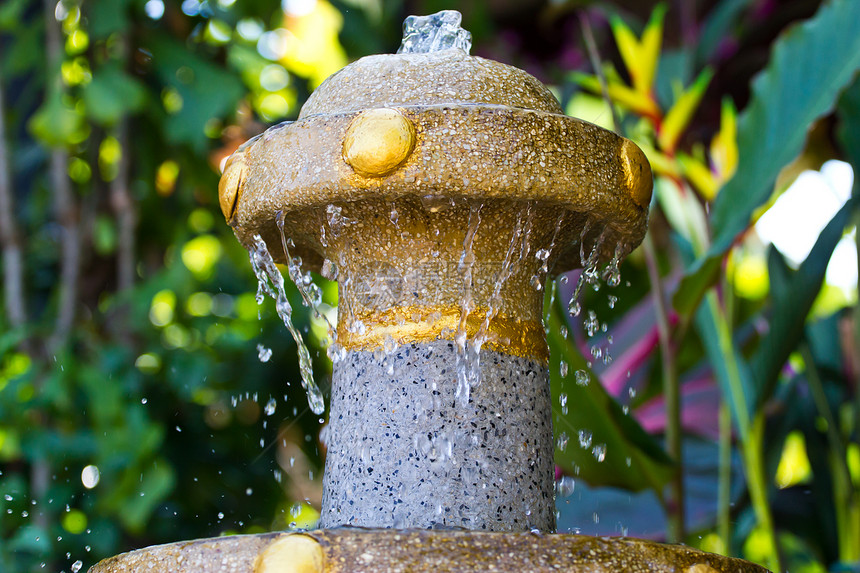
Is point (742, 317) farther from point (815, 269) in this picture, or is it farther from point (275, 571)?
point (275, 571)

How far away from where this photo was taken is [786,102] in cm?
152

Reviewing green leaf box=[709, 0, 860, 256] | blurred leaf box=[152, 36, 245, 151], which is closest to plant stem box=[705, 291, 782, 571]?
green leaf box=[709, 0, 860, 256]

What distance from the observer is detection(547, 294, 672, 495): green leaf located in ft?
4.55

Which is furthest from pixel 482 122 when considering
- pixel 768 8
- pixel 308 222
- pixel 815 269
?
pixel 768 8

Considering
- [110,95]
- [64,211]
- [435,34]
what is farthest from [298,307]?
[435,34]

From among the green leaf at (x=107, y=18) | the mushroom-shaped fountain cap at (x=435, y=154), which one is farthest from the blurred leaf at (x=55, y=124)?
the mushroom-shaped fountain cap at (x=435, y=154)

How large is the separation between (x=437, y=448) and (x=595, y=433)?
0.63 m

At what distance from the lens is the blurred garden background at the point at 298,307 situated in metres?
1.52

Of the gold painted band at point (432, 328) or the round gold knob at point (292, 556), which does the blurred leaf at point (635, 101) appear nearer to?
the gold painted band at point (432, 328)

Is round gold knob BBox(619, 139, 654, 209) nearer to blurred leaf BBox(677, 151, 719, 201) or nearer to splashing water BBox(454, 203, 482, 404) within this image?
splashing water BBox(454, 203, 482, 404)

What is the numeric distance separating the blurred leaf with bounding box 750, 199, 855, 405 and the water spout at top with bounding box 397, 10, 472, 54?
2.29ft

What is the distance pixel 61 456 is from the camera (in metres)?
1.96

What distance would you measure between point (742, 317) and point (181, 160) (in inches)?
57.4

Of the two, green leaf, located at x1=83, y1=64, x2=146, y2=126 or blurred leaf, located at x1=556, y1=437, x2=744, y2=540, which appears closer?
blurred leaf, located at x1=556, y1=437, x2=744, y2=540
